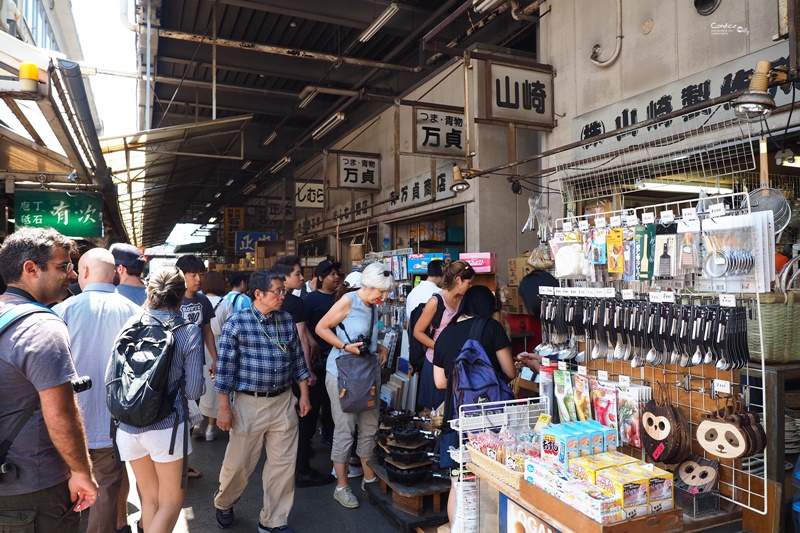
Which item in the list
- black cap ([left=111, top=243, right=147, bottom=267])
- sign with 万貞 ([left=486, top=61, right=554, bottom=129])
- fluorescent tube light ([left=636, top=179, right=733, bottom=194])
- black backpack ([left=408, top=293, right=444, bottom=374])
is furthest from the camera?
sign with 万貞 ([left=486, top=61, right=554, bottom=129])

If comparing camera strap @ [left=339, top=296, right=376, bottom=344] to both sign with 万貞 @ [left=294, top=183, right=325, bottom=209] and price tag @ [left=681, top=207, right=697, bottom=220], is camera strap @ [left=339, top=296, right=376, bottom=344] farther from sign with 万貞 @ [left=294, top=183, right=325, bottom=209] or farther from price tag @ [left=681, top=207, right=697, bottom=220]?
sign with 万貞 @ [left=294, top=183, right=325, bottom=209]

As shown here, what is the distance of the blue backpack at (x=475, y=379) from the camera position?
10.6 ft

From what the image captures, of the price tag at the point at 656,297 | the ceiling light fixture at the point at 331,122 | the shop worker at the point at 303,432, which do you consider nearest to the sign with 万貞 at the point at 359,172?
the ceiling light fixture at the point at 331,122

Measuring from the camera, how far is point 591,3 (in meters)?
6.35

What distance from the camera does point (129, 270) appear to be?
3.75 metres

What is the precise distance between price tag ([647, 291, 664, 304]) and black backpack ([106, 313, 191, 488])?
102 inches

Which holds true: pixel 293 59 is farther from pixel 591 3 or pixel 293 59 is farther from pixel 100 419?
pixel 100 419

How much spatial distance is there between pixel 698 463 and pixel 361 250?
7845 millimetres

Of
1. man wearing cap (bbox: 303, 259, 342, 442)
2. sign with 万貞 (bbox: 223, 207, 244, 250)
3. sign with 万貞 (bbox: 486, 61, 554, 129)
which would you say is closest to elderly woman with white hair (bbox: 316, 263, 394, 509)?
man wearing cap (bbox: 303, 259, 342, 442)

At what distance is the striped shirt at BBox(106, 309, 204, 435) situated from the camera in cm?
292

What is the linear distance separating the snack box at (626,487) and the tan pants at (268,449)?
7.39 ft

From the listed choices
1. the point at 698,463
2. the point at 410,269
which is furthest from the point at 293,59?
the point at 698,463

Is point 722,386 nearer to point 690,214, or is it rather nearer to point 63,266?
point 690,214

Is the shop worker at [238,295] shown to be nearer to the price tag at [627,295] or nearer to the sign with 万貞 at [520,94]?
the sign with 万貞 at [520,94]
